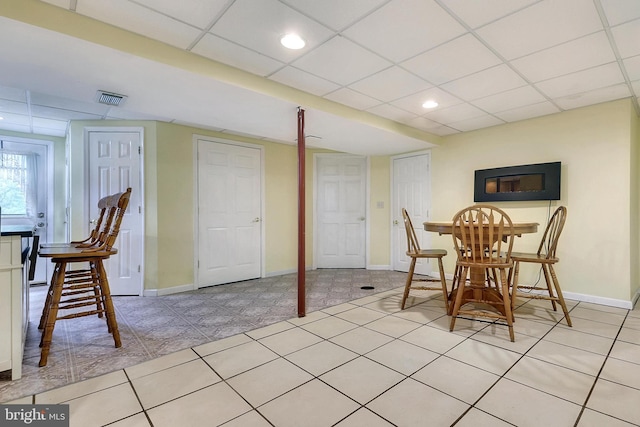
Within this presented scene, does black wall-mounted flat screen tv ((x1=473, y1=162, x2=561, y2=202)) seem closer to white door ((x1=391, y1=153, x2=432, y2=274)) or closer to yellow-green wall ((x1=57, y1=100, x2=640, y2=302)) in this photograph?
yellow-green wall ((x1=57, y1=100, x2=640, y2=302))

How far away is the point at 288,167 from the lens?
525 cm

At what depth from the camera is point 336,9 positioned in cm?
185

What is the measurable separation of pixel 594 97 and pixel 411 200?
2.59 metres

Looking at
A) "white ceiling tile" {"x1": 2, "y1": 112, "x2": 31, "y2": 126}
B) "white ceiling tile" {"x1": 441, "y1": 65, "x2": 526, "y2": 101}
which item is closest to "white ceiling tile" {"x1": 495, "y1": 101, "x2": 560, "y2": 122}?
"white ceiling tile" {"x1": 441, "y1": 65, "x2": 526, "y2": 101}

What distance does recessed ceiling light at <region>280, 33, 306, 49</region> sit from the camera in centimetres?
211

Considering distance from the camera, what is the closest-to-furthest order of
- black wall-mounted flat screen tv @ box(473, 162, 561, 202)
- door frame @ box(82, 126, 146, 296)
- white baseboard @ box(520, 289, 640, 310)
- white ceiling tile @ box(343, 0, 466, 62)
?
white ceiling tile @ box(343, 0, 466, 62), white baseboard @ box(520, 289, 640, 310), black wall-mounted flat screen tv @ box(473, 162, 561, 202), door frame @ box(82, 126, 146, 296)

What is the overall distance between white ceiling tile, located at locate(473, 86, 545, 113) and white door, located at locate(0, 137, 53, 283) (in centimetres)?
600

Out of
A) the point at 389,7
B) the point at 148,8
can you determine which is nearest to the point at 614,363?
the point at 389,7

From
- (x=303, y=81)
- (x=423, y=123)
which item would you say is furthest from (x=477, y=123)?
(x=303, y=81)

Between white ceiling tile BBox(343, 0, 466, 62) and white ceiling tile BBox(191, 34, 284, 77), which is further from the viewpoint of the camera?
white ceiling tile BBox(191, 34, 284, 77)

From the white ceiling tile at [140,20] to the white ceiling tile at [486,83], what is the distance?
2.31 meters

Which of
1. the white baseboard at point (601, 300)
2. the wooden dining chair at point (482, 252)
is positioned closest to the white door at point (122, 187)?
the wooden dining chair at point (482, 252)

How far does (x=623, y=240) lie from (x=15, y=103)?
675 centimetres

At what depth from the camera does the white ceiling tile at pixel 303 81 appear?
265 centimetres
